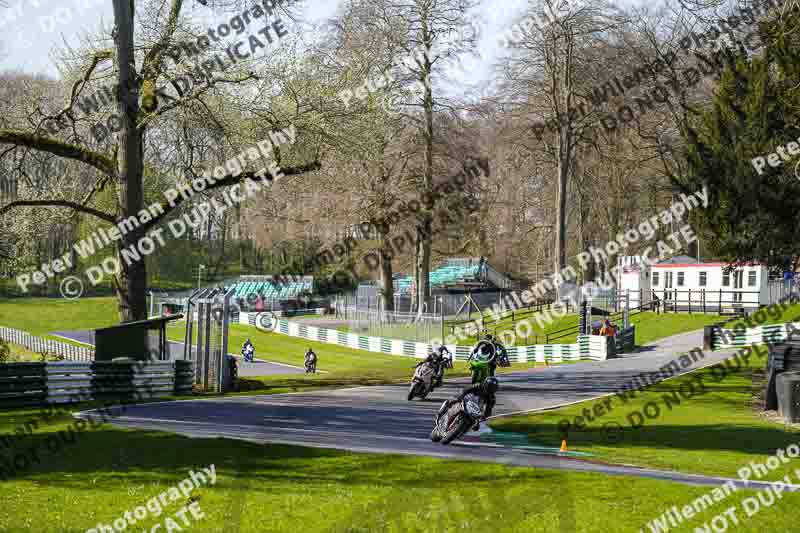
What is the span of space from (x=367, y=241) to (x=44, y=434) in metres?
30.4

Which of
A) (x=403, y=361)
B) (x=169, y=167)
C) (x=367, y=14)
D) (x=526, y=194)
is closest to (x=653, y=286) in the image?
(x=526, y=194)

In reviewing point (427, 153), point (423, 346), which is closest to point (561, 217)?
point (427, 153)

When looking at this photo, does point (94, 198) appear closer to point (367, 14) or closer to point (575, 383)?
point (575, 383)

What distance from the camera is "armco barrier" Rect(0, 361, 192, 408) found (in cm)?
1739

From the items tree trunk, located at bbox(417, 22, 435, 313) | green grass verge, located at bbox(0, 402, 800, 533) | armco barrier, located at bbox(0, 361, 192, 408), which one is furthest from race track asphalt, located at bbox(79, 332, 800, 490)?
tree trunk, located at bbox(417, 22, 435, 313)

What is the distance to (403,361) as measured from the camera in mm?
41281

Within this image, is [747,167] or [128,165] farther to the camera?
[747,167]

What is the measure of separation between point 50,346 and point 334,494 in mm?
32045

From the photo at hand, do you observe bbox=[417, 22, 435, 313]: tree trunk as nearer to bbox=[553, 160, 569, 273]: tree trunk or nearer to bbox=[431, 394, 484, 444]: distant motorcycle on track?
bbox=[553, 160, 569, 273]: tree trunk

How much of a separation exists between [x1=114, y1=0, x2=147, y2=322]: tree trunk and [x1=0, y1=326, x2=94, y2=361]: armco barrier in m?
8.11

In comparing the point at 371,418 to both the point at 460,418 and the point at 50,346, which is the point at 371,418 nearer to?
the point at 460,418

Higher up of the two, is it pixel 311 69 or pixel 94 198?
pixel 311 69

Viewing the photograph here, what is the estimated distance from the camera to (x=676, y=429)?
17.0 meters

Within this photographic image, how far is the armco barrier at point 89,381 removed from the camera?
685 inches
